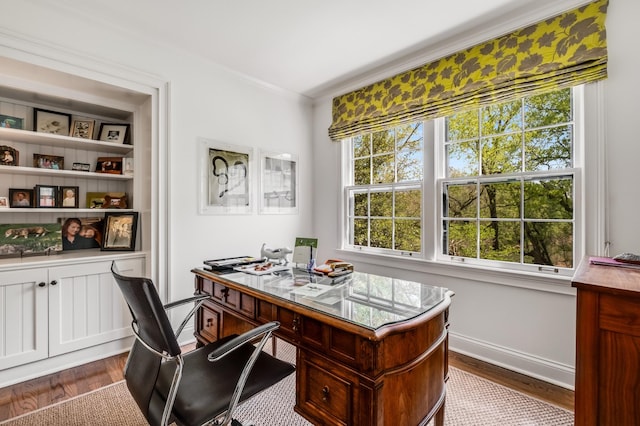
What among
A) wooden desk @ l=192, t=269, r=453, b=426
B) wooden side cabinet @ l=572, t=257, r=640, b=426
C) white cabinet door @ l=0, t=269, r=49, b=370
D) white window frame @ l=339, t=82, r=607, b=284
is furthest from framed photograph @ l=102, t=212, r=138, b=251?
wooden side cabinet @ l=572, t=257, r=640, b=426

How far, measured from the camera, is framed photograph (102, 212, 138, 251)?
2.71 metres

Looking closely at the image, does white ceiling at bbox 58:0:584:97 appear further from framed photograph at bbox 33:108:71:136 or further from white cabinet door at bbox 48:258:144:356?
white cabinet door at bbox 48:258:144:356

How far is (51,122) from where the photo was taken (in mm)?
2592

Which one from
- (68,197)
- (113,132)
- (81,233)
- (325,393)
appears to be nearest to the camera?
(325,393)

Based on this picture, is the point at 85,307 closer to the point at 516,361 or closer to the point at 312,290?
the point at 312,290

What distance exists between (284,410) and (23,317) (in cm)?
198

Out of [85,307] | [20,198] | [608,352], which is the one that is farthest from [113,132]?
[608,352]

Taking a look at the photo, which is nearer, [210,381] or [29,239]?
[210,381]

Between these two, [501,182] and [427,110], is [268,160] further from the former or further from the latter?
[501,182]

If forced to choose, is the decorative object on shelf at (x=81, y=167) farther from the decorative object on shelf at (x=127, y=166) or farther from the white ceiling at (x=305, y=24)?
the white ceiling at (x=305, y=24)

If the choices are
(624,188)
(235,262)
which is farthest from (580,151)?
(235,262)

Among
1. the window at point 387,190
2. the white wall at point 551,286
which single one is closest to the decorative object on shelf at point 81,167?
the window at point 387,190

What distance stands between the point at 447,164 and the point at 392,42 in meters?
1.18

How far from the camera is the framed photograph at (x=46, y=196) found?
248cm
